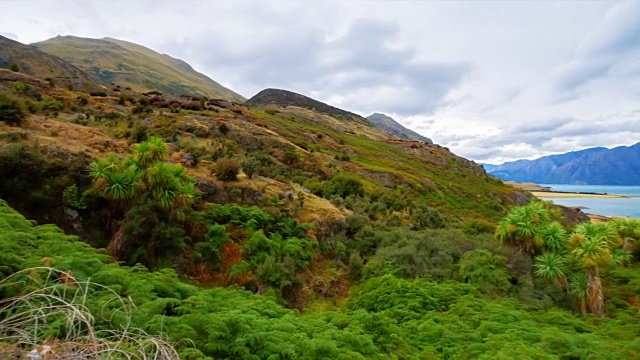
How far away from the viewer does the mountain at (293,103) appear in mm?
116250

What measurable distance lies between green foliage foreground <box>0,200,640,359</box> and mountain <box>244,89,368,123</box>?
103 m

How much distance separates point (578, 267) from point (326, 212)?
37.8 feet

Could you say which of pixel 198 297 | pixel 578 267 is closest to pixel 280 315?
pixel 198 297

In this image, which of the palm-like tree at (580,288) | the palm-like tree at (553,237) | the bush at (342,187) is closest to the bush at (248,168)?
the bush at (342,187)

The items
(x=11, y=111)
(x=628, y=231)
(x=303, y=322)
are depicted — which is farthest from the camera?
(x=628, y=231)

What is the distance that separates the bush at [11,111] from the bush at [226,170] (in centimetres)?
947

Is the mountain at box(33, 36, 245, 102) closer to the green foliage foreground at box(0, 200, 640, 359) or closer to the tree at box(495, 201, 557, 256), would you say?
the tree at box(495, 201, 557, 256)

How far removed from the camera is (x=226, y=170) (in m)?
19.2

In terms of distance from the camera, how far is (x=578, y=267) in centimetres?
1467

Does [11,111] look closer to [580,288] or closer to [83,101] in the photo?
[83,101]

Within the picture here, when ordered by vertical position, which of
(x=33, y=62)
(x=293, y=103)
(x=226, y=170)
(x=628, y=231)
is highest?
(x=293, y=103)

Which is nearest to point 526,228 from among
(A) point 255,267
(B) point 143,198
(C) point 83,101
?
(A) point 255,267

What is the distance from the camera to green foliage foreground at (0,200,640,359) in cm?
656

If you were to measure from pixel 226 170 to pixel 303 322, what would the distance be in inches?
466
